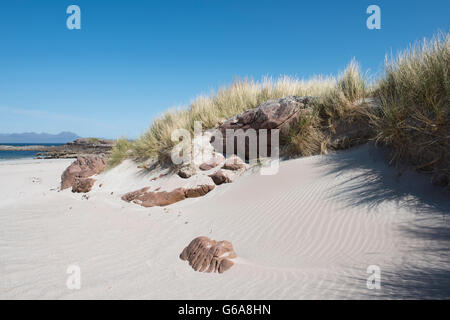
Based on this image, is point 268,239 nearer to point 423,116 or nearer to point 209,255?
point 209,255

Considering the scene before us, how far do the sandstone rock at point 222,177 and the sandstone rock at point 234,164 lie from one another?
196 millimetres

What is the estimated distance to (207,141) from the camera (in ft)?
23.5

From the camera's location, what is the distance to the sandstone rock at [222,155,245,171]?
587 cm

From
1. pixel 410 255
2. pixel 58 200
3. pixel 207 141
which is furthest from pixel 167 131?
pixel 410 255

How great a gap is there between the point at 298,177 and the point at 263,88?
496 cm

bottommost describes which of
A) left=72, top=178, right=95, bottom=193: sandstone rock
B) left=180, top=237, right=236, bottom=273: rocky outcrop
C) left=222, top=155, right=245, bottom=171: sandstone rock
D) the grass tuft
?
left=180, top=237, right=236, bottom=273: rocky outcrop

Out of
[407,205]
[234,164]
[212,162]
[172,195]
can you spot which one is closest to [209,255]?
[407,205]

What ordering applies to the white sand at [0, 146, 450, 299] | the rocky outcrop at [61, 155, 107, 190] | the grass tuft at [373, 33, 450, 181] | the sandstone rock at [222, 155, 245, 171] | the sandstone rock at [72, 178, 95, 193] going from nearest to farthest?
the white sand at [0, 146, 450, 299]
the grass tuft at [373, 33, 450, 181]
the sandstone rock at [222, 155, 245, 171]
the sandstone rock at [72, 178, 95, 193]
the rocky outcrop at [61, 155, 107, 190]

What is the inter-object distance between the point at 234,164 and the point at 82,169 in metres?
6.21

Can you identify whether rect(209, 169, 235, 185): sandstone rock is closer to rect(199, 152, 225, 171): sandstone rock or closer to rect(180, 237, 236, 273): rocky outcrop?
rect(199, 152, 225, 171): sandstone rock

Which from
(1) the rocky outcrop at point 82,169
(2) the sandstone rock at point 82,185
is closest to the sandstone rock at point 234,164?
(2) the sandstone rock at point 82,185

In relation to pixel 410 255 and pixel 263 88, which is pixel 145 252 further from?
pixel 263 88

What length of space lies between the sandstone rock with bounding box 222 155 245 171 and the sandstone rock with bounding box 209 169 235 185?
0.20 meters

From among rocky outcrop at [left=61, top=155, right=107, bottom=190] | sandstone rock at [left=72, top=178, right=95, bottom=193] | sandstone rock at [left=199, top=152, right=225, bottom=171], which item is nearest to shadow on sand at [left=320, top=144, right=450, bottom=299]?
sandstone rock at [left=199, top=152, right=225, bottom=171]
